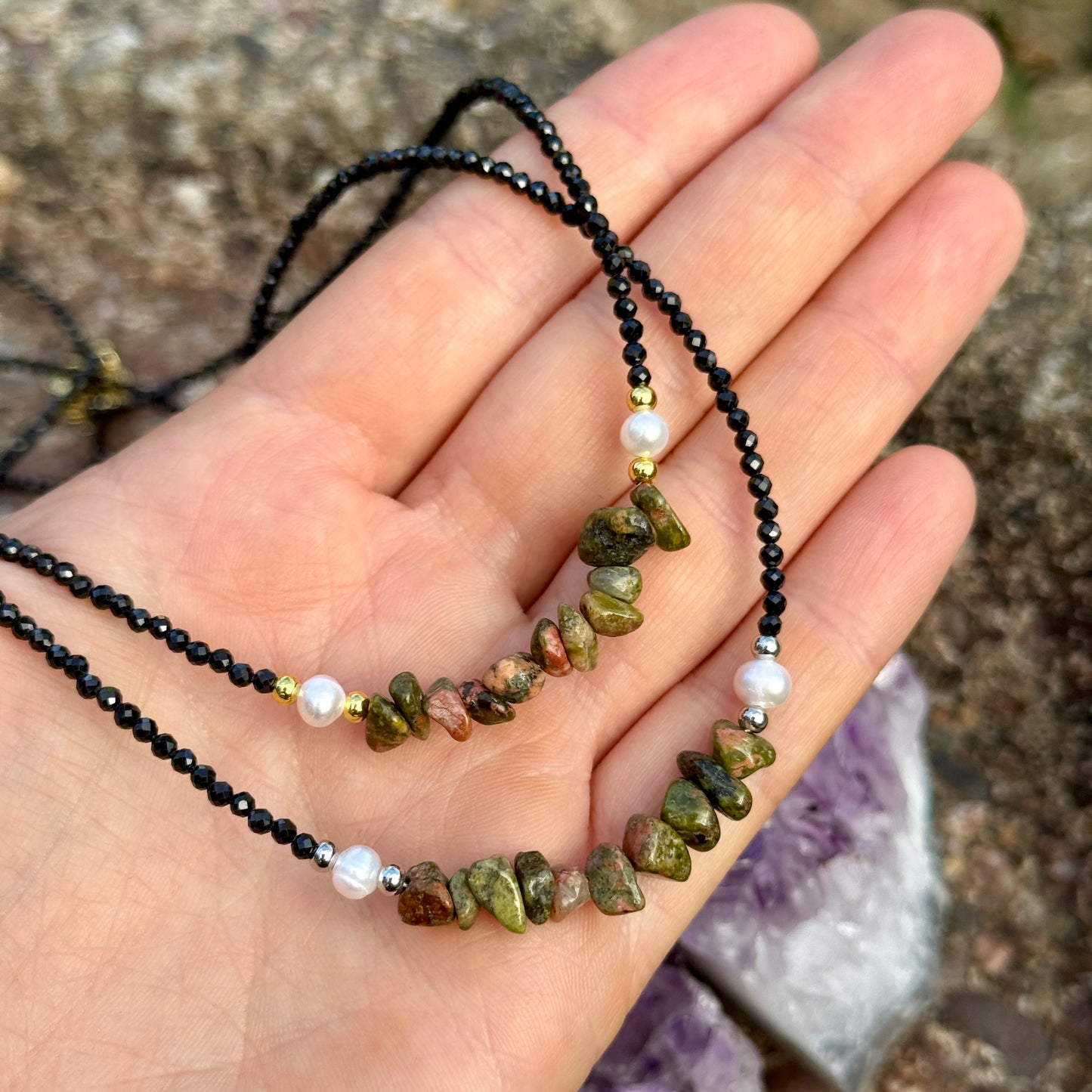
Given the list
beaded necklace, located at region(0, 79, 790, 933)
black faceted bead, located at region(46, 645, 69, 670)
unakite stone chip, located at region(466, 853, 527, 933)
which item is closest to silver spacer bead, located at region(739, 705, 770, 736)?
beaded necklace, located at region(0, 79, 790, 933)

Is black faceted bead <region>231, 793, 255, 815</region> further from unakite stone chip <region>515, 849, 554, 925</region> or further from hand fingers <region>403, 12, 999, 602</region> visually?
hand fingers <region>403, 12, 999, 602</region>

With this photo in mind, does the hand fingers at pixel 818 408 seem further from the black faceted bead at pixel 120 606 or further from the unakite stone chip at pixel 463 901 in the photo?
the black faceted bead at pixel 120 606

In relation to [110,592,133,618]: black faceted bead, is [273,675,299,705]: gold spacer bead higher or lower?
lower

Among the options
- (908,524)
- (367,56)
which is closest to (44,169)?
(367,56)

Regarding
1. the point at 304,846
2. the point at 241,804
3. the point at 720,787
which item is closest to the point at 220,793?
the point at 241,804

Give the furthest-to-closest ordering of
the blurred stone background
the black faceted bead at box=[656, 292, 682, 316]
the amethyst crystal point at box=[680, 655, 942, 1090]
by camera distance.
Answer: the blurred stone background
the amethyst crystal point at box=[680, 655, 942, 1090]
the black faceted bead at box=[656, 292, 682, 316]

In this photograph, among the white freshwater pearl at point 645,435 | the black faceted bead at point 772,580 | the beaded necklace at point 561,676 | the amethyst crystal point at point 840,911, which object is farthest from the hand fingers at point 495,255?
the amethyst crystal point at point 840,911
